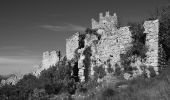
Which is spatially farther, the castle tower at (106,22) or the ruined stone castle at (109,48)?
the castle tower at (106,22)

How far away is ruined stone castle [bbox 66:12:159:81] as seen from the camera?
52.5ft

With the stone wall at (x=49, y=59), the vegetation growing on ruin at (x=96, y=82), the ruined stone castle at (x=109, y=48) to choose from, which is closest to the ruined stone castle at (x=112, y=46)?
the ruined stone castle at (x=109, y=48)

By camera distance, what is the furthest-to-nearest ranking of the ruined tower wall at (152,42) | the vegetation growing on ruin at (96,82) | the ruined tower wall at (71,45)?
the ruined tower wall at (71,45) < the ruined tower wall at (152,42) < the vegetation growing on ruin at (96,82)

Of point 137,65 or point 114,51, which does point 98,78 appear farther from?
point 137,65

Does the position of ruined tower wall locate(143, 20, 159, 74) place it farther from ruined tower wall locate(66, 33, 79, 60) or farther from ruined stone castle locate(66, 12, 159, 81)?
ruined tower wall locate(66, 33, 79, 60)

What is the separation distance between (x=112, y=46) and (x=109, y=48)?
1.43 ft

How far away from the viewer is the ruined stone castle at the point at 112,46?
16.0m

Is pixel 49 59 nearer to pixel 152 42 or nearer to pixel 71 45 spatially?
pixel 71 45

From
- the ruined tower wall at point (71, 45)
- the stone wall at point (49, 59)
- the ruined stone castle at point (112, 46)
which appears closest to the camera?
the ruined stone castle at point (112, 46)

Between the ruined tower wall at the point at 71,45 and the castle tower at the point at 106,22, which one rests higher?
the castle tower at the point at 106,22

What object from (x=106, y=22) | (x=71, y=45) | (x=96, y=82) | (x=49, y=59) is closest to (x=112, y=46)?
(x=96, y=82)

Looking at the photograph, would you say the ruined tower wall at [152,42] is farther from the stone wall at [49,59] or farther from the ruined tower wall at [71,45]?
the stone wall at [49,59]

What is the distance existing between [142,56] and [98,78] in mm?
4951

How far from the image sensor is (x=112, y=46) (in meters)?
19.4
